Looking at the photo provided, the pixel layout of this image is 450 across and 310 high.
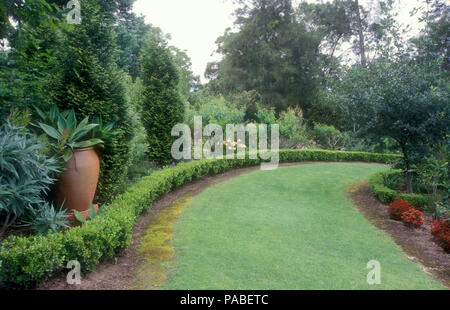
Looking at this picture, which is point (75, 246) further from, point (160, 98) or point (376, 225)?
point (160, 98)

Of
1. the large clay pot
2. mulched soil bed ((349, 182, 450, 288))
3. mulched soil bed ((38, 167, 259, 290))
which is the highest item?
the large clay pot

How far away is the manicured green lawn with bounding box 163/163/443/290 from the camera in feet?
12.1

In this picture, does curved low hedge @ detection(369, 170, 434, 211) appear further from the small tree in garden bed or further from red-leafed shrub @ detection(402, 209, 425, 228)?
red-leafed shrub @ detection(402, 209, 425, 228)

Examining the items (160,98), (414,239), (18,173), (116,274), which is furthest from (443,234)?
(160,98)

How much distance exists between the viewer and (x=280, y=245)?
476cm

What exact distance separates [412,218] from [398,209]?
41cm

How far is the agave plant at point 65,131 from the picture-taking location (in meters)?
4.48

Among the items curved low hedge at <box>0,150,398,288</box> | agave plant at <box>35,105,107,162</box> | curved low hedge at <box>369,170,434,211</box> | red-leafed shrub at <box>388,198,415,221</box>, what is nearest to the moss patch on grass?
curved low hedge at <box>0,150,398,288</box>

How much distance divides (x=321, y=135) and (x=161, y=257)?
17851mm

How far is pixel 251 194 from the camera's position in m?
8.00

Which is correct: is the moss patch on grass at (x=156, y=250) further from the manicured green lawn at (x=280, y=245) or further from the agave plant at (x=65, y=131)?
the agave plant at (x=65, y=131)

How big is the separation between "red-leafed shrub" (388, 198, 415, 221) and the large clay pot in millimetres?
6025
